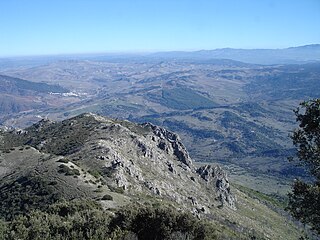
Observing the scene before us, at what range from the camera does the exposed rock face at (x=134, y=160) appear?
79.9 meters

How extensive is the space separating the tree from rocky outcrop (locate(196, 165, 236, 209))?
3245 inches

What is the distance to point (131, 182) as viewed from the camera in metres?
80.2

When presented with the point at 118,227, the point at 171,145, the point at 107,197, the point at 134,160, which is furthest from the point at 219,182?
the point at 118,227

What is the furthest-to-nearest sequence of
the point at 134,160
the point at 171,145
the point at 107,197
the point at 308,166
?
the point at 171,145 < the point at 134,160 < the point at 107,197 < the point at 308,166

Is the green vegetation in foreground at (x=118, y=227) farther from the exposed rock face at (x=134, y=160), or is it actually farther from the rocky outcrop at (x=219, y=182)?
the rocky outcrop at (x=219, y=182)

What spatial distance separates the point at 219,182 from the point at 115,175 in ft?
Result: 158

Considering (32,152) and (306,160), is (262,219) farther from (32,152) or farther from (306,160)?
(306,160)

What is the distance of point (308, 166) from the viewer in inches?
982

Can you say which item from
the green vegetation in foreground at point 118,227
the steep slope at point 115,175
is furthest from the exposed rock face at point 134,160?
the green vegetation in foreground at point 118,227

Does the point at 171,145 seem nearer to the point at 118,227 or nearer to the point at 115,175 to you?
the point at 115,175

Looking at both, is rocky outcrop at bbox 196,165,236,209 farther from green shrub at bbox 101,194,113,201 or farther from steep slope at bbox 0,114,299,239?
green shrub at bbox 101,194,113,201

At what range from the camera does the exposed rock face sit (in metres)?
79.9

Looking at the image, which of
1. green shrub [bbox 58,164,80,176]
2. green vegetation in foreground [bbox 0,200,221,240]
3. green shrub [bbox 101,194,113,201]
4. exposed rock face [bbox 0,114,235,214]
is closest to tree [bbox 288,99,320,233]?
green vegetation in foreground [bbox 0,200,221,240]

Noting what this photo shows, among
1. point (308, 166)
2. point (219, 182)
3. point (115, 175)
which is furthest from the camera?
point (219, 182)
